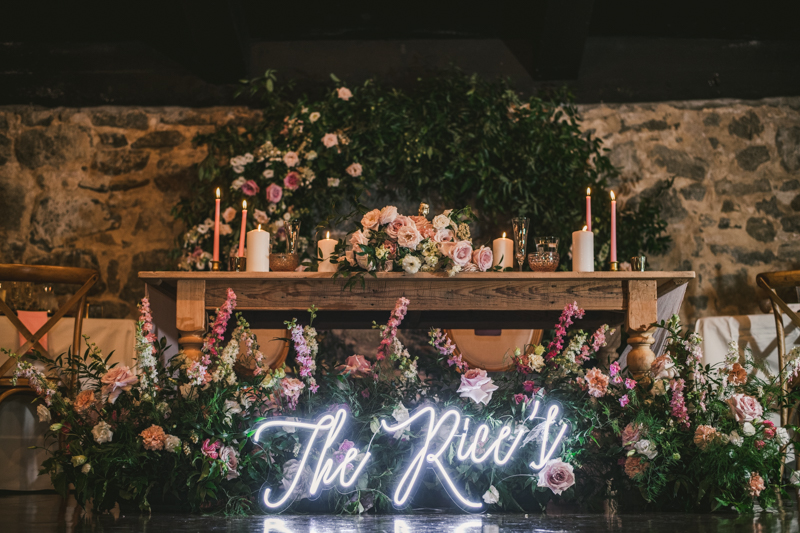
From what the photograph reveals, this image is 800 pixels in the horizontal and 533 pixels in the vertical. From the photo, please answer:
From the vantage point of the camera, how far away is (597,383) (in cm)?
198

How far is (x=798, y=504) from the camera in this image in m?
1.95

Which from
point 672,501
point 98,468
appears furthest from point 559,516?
point 98,468

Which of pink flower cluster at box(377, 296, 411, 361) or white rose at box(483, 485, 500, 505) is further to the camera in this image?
pink flower cluster at box(377, 296, 411, 361)

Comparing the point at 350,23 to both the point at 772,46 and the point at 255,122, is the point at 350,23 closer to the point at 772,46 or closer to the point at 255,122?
the point at 255,122

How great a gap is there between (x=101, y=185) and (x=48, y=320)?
140 cm

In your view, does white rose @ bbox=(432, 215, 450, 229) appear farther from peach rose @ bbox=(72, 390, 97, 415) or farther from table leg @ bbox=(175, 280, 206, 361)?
peach rose @ bbox=(72, 390, 97, 415)

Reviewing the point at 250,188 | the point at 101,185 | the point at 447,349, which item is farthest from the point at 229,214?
the point at 447,349

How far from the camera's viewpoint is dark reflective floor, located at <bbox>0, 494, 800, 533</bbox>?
1.58 m

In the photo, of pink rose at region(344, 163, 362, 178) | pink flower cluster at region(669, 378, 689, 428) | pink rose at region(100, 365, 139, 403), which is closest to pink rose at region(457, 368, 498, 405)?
pink flower cluster at region(669, 378, 689, 428)

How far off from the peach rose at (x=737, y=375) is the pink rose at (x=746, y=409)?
0.10 m

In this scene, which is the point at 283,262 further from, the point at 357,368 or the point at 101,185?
the point at 101,185

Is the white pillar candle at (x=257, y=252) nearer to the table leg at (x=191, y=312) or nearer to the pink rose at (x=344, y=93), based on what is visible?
the table leg at (x=191, y=312)

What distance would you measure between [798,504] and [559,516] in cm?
81

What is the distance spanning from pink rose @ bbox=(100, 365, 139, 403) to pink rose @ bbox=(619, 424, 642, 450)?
157 cm
